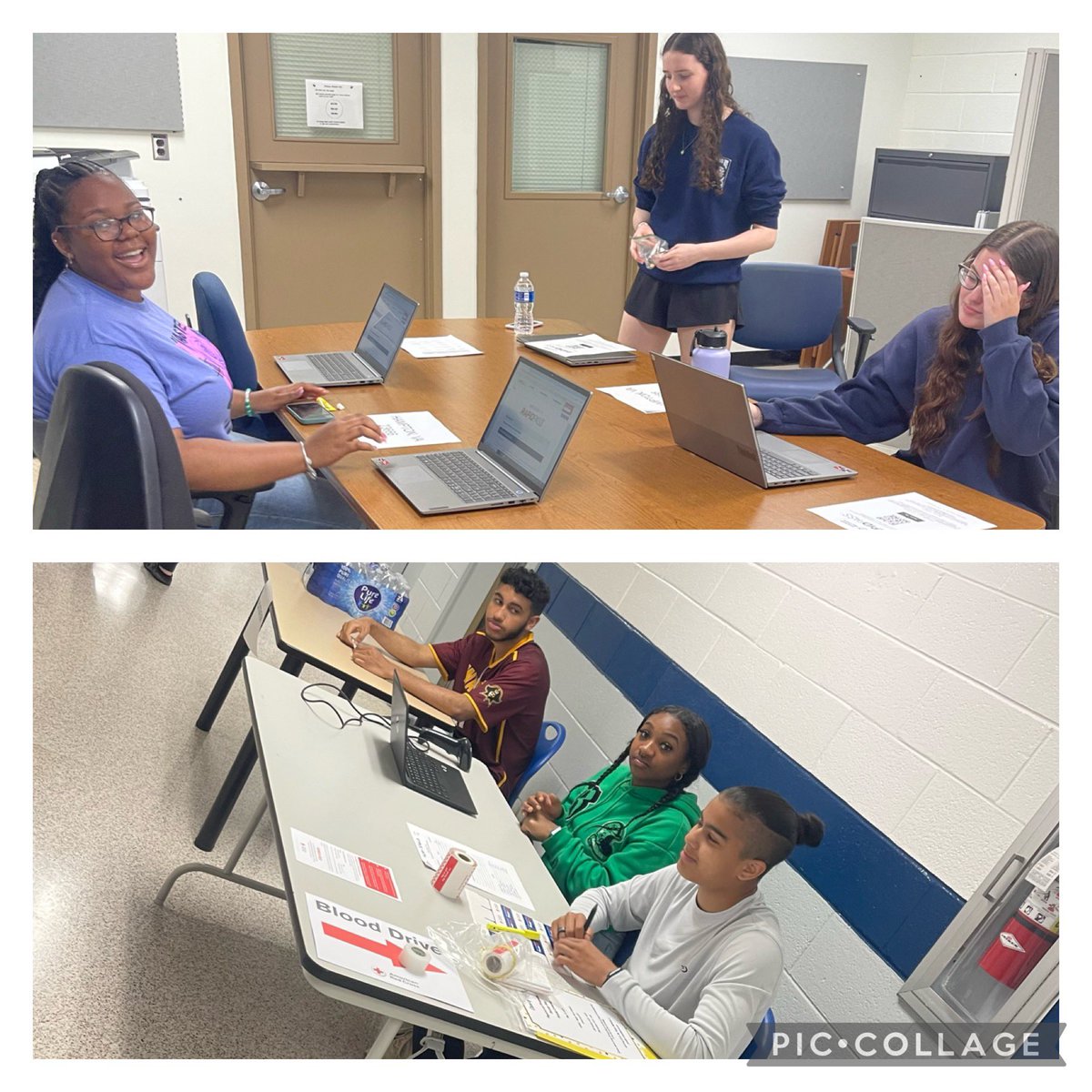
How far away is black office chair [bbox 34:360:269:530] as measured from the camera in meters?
1.20

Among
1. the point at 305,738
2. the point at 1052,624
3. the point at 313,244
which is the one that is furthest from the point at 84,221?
the point at 313,244

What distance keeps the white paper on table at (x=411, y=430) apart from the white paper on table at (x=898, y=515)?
2.38ft

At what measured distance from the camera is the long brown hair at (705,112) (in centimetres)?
241

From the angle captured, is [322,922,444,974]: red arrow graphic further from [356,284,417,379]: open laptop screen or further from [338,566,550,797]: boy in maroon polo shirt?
[356,284,417,379]: open laptop screen

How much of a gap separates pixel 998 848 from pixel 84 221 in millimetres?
1801

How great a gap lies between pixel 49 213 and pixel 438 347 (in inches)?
44.2

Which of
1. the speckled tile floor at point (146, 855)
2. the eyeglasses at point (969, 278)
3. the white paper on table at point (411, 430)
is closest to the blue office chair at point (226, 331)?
the white paper on table at point (411, 430)

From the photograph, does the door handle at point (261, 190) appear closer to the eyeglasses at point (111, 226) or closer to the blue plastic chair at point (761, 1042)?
the eyeglasses at point (111, 226)

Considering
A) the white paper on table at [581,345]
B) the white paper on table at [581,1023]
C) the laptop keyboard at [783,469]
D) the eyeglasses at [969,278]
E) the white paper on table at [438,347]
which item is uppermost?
the eyeglasses at [969,278]

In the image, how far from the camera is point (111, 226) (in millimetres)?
1630

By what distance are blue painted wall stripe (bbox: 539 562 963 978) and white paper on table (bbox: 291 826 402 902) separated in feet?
2.61

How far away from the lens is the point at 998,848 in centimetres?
140

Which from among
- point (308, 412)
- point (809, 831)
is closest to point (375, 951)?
point (809, 831)
